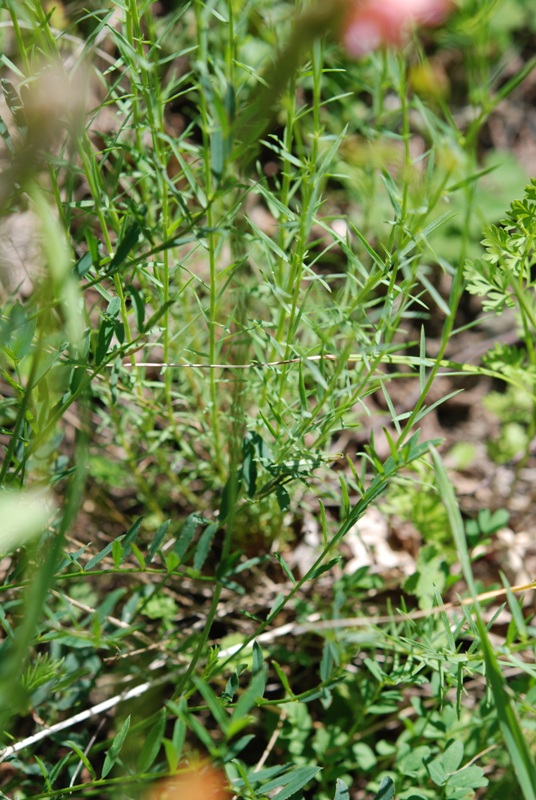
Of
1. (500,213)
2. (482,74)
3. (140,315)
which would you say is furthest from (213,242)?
(500,213)

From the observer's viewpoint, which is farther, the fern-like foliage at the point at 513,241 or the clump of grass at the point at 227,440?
the fern-like foliage at the point at 513,241

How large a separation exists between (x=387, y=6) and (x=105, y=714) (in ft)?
4.23

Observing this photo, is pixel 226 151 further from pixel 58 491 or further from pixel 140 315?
pixel 58 491

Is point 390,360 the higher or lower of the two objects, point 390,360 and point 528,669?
the higher

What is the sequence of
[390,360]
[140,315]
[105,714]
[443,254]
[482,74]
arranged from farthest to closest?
[443,254] → [105,714] → [390,360] → [140,315] → [482,74]

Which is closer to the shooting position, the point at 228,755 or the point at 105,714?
the point at 228,755

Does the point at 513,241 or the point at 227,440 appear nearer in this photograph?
the point at 513,241

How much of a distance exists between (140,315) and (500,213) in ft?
6.72

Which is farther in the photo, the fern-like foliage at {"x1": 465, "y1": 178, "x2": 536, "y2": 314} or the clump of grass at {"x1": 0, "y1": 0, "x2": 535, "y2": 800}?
the fern-like foliage at {"x1": 465, "y1": 178, "x2": 536, "y2": 314}

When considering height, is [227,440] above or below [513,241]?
below

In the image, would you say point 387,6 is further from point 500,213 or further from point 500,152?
point 500,152

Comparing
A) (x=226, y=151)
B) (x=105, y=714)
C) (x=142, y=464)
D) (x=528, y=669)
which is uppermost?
Answer: (x=226, y=151)

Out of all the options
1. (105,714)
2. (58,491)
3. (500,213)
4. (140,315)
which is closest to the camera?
(140,315)

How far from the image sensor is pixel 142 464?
5.77ft
